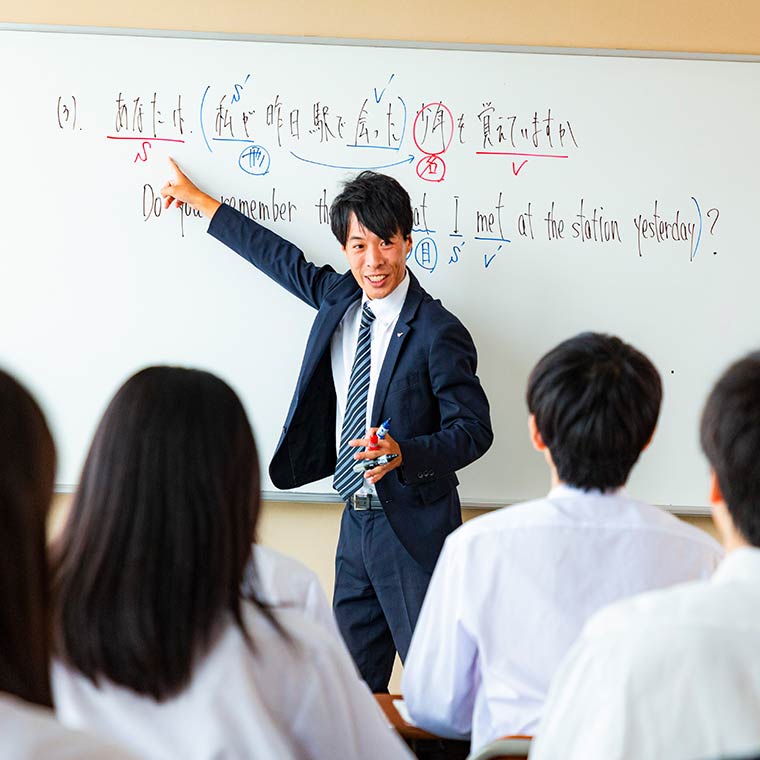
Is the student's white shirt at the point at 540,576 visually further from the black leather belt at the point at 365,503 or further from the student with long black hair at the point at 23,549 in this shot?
the black leather belt at the point at 365,503

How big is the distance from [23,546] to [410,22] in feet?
8.07

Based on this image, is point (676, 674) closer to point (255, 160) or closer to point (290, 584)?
point (290, 584)

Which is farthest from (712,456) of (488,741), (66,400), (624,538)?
(66,400)

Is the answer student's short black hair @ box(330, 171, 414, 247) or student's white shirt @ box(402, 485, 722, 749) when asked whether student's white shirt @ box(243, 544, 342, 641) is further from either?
student's short black hair @ box(330, 171, 414, 247)

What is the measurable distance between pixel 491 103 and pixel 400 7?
0.38 meters

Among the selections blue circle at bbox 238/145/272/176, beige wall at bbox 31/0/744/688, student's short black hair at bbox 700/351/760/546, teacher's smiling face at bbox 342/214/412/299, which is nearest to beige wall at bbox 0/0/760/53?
beige wall at bbox 31/0/744/688

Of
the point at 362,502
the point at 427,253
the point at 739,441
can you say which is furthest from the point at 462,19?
the point at 739,441

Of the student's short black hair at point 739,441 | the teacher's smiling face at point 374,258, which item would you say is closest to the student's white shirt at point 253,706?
the student's short black hair at point 739,441

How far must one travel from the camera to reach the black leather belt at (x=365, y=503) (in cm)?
268

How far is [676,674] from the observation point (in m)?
0.94

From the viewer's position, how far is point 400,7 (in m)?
2.92

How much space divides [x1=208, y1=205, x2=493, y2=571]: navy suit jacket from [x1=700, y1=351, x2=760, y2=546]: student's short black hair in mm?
1431

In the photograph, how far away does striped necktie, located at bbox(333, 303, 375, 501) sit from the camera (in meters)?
2.72

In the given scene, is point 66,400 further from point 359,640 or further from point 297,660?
point 297,660
